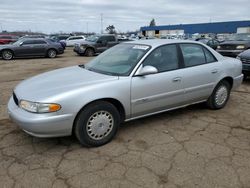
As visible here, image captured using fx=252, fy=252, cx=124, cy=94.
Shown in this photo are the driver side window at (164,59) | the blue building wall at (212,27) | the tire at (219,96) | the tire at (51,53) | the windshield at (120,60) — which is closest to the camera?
the windshield at (120,60)

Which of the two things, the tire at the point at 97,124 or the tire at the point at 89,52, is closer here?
the tire at the point at 97,124

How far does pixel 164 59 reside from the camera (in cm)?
426

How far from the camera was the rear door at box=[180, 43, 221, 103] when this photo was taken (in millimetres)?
4461

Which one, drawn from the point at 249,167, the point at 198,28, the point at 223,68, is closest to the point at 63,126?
the point at 249,167

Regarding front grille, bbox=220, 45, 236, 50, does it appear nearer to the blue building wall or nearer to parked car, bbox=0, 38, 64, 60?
parked car, bbox=0, 38, 64, 60

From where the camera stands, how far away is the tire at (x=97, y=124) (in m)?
3.41

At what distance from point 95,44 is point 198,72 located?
1491 centimetres

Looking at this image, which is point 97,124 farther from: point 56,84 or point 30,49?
point 30,49

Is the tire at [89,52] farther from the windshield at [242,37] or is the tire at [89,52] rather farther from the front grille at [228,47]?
the windshield at [242,37]

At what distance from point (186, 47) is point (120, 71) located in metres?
1.47

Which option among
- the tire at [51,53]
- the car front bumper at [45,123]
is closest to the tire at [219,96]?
the car front bumper at [45,123]

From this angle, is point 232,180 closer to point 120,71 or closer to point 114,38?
point 120,71

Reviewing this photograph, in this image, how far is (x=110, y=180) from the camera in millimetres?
2854

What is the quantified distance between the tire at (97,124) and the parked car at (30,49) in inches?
581
